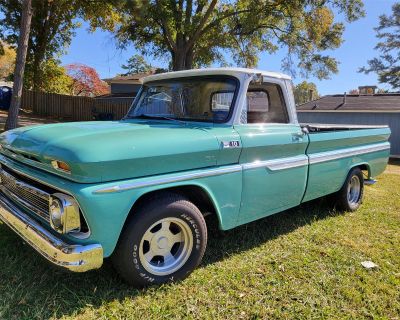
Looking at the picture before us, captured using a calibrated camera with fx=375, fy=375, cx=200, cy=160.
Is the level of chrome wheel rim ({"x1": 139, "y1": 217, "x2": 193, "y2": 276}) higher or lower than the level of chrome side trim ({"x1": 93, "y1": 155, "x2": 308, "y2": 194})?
lower

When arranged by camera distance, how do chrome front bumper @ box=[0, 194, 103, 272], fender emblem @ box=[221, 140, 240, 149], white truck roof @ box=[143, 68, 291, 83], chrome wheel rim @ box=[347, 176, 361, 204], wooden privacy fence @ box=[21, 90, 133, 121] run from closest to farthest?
chrome front bumper @ box=[0, 194, 103, 272] < fender emblem @ box=[221, 140, 240, 149] < white truck roof @ box=[143, 68, 291, 83] < chrome wheel rim @ box=[347, 176, 361, 204] < wooden privacy fence @ box=[21, 90, 133, 121]

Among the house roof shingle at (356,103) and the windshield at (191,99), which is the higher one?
the house roof shingle at (356,103)

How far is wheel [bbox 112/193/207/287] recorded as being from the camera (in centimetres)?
288

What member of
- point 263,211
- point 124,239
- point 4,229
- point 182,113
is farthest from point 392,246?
point 4,229

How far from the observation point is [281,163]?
12.9 feet

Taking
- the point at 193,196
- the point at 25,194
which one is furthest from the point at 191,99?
the point at 25,194

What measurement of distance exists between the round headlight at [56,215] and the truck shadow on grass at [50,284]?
1.68 feet

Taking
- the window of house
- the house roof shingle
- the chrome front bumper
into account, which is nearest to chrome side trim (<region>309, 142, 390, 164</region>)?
the window of house

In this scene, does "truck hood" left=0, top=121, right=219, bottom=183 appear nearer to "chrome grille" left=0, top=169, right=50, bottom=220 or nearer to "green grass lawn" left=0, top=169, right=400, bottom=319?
"chrome grille" left=0, top=169, right=50, bottom=220

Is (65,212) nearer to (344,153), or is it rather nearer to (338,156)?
(338,156)

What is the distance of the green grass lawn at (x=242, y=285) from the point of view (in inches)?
112

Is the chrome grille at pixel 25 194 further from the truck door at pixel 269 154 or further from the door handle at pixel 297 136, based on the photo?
the door handle at pixel 297 136

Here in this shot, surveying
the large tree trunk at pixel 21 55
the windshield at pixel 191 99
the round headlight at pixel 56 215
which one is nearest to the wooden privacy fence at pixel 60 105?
the large tree trunk at pixel 21 55

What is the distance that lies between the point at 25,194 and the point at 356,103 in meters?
21.8
